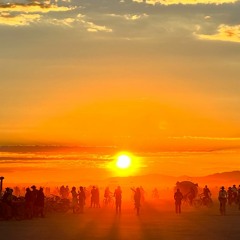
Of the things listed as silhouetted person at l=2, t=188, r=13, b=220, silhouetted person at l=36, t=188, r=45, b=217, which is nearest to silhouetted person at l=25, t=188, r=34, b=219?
silhouetted person at l=36, t=188, r=45, b=217

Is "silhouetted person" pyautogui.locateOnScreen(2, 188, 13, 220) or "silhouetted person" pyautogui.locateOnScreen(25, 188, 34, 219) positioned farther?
"silhouetted person" pyautogui.locateOnScreen(25, 188, 34, 219)

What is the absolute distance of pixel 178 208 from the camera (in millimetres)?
51125

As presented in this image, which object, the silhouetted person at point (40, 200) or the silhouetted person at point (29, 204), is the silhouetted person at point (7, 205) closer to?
the silhouetted person at point (29, 204)

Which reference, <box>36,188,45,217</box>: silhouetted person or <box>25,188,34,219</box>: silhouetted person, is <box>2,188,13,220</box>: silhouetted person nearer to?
<box>25,188,34,219</box>: silhouetted person

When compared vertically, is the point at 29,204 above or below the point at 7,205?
above

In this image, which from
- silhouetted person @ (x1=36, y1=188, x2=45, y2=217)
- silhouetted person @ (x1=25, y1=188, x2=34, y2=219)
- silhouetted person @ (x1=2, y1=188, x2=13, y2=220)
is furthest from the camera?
silhouetted person @ (x1=36, y1=188, x2=45, y2=217)

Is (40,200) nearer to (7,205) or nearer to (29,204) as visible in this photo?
(29,204)

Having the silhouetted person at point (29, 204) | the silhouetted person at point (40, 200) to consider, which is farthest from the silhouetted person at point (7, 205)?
the silhouetted person at point (40, 200)

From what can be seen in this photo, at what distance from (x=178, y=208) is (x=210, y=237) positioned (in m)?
26.4

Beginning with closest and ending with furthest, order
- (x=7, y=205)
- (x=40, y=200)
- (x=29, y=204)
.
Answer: (x=7, y=205) → (x=29, y=204) → (x=40, y=200)

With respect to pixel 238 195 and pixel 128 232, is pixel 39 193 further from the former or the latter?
pixel 238 195

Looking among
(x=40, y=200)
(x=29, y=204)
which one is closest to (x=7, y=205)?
(x=29, y=204)

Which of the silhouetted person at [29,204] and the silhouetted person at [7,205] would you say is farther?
the silhouetted person at [29,204]

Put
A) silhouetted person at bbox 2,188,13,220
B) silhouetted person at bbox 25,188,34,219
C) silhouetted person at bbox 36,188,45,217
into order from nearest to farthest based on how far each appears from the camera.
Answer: silhouetted person at bbox 2,188,13,220, silhouetted person at bbox 25,188,34,219, silhouetted person at bbox 36,188,45,217
